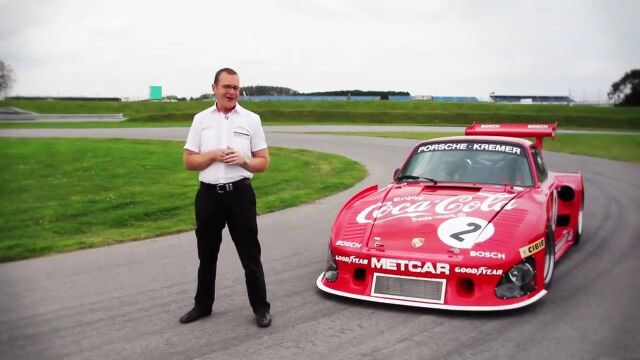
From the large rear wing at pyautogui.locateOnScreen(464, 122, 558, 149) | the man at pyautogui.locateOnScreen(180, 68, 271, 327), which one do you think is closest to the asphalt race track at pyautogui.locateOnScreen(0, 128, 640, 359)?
the man at pyautogui.locateOnScreen(180, 68, 271, 327)

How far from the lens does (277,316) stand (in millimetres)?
4695

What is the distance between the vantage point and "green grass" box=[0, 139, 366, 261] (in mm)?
8085

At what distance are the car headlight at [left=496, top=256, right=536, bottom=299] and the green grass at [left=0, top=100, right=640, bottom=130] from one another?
3891cm

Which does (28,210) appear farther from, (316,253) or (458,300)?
(458,300)

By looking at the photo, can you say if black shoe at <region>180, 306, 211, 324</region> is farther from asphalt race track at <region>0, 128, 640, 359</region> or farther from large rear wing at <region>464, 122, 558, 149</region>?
large rear wing at <region>464, 122, 558, 149</region>

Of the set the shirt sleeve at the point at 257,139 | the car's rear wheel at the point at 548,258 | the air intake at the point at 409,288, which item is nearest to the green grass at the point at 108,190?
the shirt sleeve at the point at 257,139

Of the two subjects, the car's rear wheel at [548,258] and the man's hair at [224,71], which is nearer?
the man's hair at [224,71]

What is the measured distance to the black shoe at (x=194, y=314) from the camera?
4529mm

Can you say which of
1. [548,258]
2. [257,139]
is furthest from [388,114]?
[257,139]

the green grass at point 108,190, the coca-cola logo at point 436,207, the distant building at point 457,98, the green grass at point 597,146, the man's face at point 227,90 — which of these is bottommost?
the green grass at point 108,190

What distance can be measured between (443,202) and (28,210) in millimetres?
7195

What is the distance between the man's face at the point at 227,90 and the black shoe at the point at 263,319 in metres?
1.55

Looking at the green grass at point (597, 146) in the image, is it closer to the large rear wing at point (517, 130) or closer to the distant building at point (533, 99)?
the large rear wing at point (517, 130)

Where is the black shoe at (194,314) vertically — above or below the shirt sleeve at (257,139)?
below
